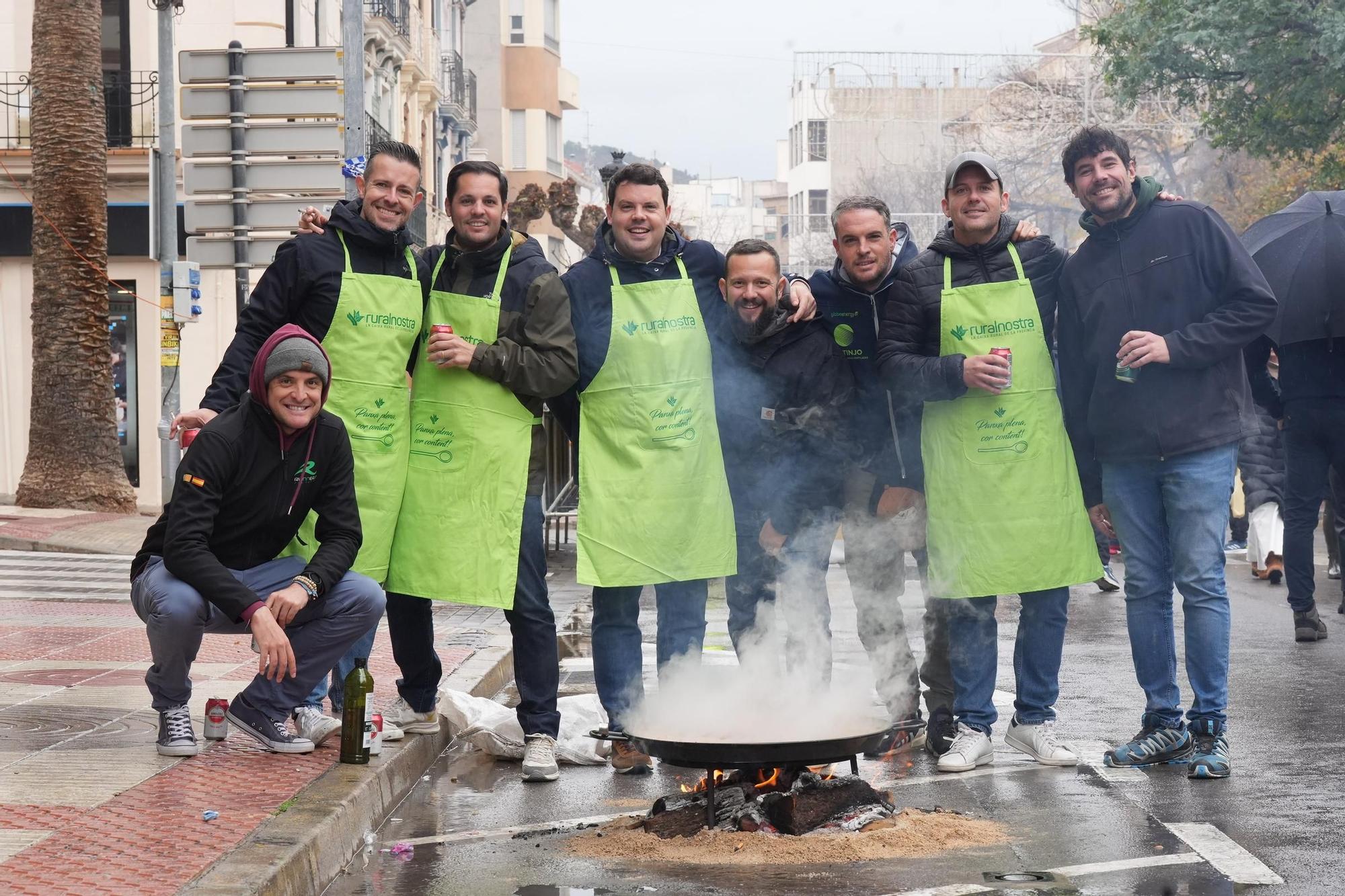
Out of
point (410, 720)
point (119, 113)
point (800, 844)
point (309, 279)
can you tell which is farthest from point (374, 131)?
point (800, 844)

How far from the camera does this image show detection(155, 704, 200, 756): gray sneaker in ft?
19.0

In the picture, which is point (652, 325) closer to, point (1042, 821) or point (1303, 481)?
point (1042, 821)

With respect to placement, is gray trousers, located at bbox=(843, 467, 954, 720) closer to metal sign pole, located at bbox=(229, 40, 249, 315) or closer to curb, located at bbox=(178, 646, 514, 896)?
curb, located at bbox=(178, 646, 514, 896)

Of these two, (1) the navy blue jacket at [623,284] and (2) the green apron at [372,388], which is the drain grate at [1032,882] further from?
(2) the green apron at [372,388]

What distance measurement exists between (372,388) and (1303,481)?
5.87 meters

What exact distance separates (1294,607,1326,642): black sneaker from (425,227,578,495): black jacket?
5.25m

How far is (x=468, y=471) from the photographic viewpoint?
6129 millimetres

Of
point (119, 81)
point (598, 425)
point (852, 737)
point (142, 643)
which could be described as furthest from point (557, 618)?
point (119, 81)

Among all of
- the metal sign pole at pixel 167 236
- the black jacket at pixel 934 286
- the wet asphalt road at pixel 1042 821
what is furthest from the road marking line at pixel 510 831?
the metal sign pole at pixel 167 236

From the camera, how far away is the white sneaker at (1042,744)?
6.17m

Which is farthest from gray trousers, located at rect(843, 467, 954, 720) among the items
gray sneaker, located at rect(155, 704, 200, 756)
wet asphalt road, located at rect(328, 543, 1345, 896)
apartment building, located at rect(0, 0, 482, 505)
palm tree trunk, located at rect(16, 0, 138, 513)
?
apartment building, located at rect(0, 0, 482, 505)

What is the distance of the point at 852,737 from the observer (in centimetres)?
503

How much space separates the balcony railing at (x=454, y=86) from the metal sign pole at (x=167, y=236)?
21.3 m

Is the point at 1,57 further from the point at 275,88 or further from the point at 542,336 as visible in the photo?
the point at 542,336
